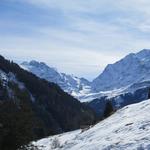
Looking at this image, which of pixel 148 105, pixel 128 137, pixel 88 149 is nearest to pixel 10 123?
pixel 88 149

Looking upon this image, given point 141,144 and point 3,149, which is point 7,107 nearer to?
point 3,149

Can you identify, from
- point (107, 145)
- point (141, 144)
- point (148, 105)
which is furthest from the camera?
point (148, 105)

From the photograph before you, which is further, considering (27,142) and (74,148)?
(74,148)

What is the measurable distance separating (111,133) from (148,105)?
26.4ft

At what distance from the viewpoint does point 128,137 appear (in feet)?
85.3

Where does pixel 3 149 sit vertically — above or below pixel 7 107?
below

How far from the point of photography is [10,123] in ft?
86.9

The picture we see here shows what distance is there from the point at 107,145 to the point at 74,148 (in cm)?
450

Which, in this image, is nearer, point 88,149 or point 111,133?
point 88,149

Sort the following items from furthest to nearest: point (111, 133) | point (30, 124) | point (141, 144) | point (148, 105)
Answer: point (148, 105), point (111, 133), point (30, 124), point (141, 144)

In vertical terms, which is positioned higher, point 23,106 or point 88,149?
point 23,106

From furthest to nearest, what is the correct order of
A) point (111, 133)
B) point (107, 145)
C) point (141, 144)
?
1. point (111, 133)
2. point (107, 145)
3. point (141, 144)

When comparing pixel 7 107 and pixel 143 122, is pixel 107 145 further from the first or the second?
pixel 7 107

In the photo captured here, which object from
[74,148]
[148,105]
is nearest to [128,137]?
[74,148]
